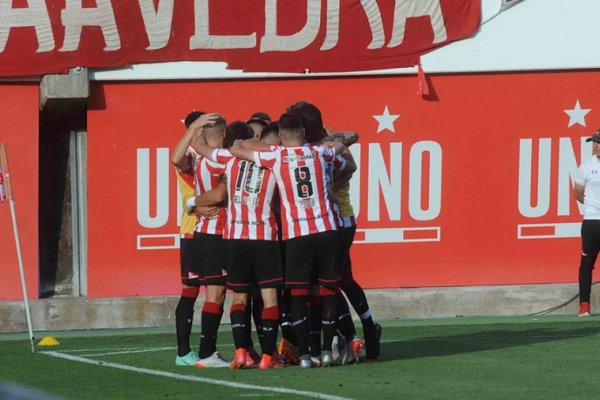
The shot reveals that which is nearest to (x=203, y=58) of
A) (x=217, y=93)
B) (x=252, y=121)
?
(x=217, y=93)

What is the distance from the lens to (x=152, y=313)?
51.6 feet

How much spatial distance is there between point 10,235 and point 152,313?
177cm

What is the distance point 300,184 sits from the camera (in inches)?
406

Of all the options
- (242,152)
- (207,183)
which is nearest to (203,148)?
(207,183)

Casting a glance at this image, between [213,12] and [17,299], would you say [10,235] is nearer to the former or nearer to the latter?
[17,299]

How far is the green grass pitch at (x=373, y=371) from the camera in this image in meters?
8.98

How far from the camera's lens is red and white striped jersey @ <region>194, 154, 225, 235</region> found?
420 inches

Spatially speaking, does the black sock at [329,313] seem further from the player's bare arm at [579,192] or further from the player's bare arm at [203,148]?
the player's bare arm at [579,192]

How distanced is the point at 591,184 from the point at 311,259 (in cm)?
601

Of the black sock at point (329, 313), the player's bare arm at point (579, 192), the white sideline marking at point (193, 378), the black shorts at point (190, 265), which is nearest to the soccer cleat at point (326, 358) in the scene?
the black sock at point (329, 313)

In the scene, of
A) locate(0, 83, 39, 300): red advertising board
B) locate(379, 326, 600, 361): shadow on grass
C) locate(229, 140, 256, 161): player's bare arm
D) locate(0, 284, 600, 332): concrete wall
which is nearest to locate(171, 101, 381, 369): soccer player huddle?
locate(229, 140, 256, 161): player's bare arm

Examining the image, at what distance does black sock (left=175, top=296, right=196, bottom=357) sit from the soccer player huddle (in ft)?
0.05

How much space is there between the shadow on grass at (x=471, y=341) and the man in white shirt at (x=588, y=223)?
5.53ft

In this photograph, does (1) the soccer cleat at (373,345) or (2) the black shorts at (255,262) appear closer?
(2) the black shorts at (255,262)
